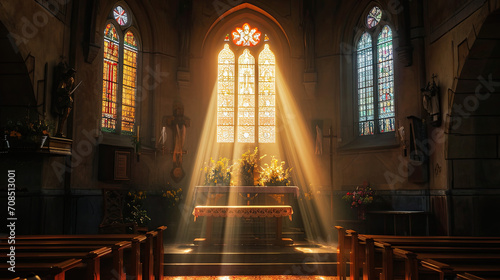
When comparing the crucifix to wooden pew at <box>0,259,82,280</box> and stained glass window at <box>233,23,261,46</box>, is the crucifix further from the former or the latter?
wooden pew at <box>0,259,82,280</box>

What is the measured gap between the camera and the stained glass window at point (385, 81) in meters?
11.5

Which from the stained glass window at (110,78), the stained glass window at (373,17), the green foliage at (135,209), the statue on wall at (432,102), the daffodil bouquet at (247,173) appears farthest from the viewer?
the stained glass window at (373,17)

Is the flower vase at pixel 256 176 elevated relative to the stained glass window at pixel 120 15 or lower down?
lower down

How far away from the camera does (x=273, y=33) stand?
13352 mm

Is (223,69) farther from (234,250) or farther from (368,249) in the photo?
(368,249)

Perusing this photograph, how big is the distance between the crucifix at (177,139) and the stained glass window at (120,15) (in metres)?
2.51

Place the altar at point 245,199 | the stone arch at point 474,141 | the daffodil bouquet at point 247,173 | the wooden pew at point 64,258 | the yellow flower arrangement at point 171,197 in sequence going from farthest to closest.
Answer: the yellow flower arrangement at point 171,197
the daffodil bouquet at point 247,173
the altar at point 245,199
the stone arch at point 474,141
the wooden pew at point 64,258

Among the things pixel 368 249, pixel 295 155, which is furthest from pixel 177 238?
pixel 368 249

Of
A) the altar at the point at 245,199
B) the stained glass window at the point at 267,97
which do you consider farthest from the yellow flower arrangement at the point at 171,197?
the stained glass window at the point at 267,97

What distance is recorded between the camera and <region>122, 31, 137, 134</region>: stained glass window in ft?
38.3

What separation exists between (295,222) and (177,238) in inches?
117

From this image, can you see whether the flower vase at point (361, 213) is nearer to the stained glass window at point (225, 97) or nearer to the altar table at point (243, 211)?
the altar table at point (243, 211)

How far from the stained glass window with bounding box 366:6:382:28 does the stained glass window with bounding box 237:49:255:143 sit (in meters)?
3.40

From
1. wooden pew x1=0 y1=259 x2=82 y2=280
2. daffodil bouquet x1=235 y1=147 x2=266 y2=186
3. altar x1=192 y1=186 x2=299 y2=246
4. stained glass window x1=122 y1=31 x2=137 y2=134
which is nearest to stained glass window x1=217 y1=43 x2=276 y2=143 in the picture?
stained glass window x1=122 y1=31 x2=137 y2=134
